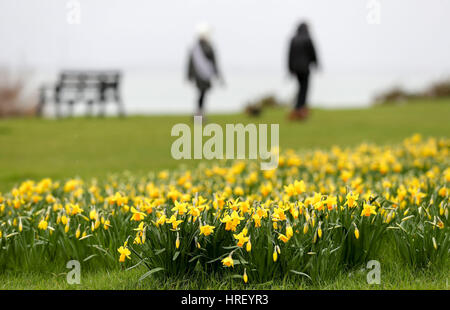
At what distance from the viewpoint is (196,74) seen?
52.0 ft

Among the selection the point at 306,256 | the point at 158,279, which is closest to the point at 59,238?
the point at 158,279

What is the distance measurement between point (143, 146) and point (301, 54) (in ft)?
19.6

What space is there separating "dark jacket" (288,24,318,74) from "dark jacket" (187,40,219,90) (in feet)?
6.95

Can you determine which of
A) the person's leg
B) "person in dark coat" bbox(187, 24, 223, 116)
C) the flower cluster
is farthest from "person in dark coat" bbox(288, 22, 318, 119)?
the flower cluster

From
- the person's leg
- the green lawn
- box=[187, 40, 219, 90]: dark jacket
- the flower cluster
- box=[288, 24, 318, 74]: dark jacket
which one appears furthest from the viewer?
box=[288, 24, 318, 74]: dark jacket

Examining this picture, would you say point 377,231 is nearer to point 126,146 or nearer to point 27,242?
point 27,242

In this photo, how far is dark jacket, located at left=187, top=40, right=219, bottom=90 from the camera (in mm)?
15703

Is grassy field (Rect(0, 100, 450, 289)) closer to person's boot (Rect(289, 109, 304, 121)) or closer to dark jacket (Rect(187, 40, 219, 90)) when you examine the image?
person's boot (Rect(289, 109, 304, 121))

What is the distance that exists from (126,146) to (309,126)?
4.98m

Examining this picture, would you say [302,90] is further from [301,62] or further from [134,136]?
[134,136]

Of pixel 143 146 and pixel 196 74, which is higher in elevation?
pixel 196 74

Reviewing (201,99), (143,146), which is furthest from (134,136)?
(201,99)

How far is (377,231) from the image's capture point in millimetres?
4410
